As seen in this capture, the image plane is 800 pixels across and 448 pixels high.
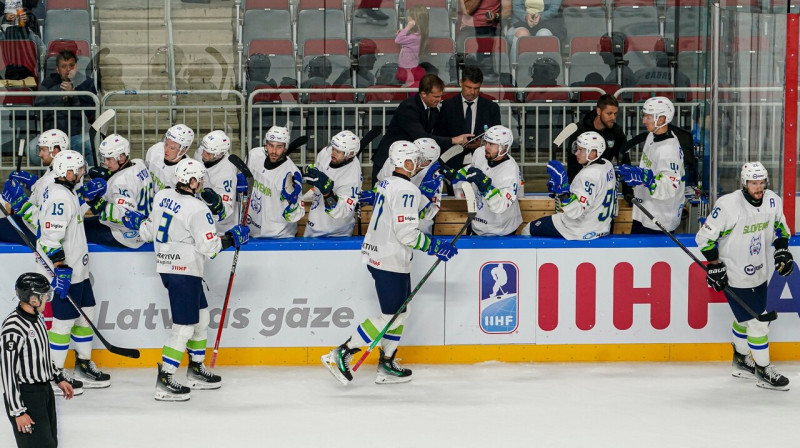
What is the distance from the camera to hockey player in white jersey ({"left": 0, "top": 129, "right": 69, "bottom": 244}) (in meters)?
8.64

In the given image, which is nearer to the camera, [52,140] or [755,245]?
[755,245]

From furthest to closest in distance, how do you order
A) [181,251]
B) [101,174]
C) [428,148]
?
1. [428,148]
2. [101,174]
3. [181,251]

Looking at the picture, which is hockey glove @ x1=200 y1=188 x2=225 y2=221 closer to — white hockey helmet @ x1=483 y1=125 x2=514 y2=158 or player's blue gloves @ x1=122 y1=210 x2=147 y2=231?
player's blue gloves @ x1=122 y1=210 x2=147 y2=231

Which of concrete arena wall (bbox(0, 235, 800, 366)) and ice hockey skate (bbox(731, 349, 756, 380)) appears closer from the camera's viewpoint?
ice hockey skate (bbox(731, 349, 756, 380))

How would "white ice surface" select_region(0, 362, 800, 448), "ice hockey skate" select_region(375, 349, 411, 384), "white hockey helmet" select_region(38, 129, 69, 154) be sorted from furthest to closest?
"white hockey helmet" select_region(38, 129, 69, 154)
"ice hockey skate" select_region(375, 349, 411, 384)
"white ice surface" select_region(0, 362, 800, 448)

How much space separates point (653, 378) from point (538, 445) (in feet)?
5.92

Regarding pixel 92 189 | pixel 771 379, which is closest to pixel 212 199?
pixel 92 189

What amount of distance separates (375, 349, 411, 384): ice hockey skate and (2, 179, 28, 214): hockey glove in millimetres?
2616

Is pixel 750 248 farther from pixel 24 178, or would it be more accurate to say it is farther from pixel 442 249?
pixel 24 178

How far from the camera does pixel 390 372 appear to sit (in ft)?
28.1

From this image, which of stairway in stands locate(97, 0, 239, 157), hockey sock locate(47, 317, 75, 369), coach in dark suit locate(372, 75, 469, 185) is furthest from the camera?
stairway in stands locate(97, 0, 239, 157)

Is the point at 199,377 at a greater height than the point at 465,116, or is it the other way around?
the point at 465,116

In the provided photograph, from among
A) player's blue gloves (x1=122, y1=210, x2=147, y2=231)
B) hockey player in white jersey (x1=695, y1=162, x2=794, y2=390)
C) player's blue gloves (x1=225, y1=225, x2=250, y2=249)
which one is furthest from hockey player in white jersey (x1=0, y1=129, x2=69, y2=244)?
hockey player in white jersey (x1=695, y1=162, x2=794, y2=390)

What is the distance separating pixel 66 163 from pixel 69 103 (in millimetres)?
2167
